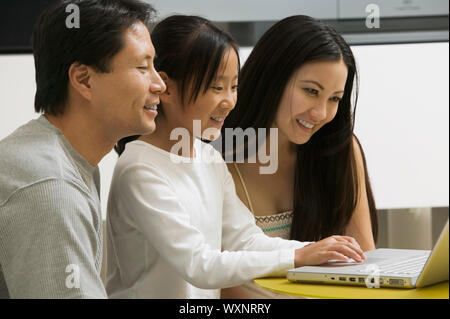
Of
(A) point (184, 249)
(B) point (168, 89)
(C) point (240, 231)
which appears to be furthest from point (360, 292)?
(B) point (168, 89)

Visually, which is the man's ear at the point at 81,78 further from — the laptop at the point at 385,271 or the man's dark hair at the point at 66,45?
the laptop at the point at 385,271

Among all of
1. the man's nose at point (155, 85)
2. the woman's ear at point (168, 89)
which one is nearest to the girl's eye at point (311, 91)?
the woman's ear at point (168, 89)

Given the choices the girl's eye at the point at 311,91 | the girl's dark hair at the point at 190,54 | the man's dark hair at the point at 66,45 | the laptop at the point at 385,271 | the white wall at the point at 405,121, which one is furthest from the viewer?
the white wall at the point at 405,121

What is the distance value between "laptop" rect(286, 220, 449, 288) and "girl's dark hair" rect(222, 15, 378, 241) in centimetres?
37

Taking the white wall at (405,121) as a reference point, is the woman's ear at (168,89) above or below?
above

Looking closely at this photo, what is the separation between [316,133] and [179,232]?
51 centimetres

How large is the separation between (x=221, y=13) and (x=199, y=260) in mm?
Answer: 1124

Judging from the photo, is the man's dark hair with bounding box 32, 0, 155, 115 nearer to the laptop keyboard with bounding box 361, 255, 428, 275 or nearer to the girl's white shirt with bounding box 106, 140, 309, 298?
the girl's white shirt with bounding box 106, 140, 309, 298

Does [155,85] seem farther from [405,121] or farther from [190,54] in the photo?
[405,121]

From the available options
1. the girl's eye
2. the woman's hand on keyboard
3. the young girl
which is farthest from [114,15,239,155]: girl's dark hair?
the woman's hand on keyboard

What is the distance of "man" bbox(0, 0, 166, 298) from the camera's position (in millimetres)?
851

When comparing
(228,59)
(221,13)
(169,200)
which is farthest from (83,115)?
(221,13)

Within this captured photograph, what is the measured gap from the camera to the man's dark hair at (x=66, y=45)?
1.01m

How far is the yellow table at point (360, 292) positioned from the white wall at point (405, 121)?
114 centimetres
